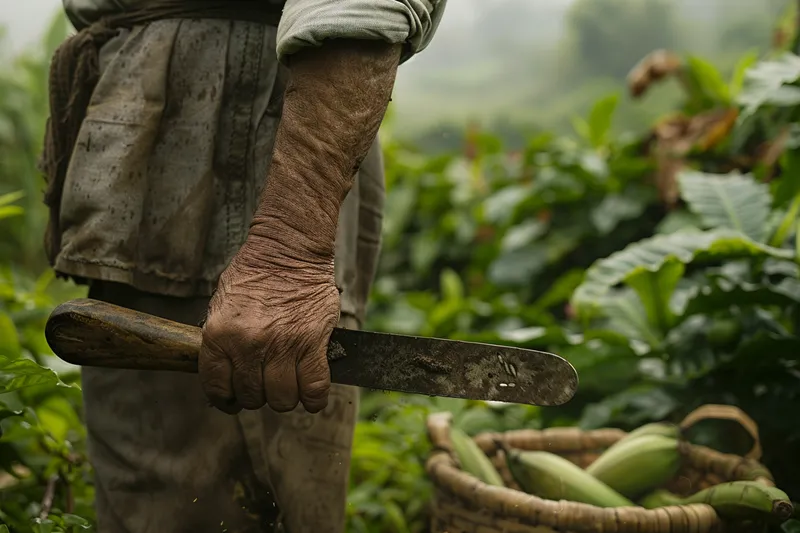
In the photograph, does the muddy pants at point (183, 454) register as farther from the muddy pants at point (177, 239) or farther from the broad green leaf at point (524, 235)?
the broad green leaf at point (524, 235)

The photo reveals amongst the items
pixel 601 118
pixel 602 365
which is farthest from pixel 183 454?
pixel 601 118

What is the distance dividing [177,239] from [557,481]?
1.00 metres

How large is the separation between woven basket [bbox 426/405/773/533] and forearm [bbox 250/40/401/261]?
0.79 meters

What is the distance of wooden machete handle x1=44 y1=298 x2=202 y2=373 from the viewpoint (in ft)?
3.46

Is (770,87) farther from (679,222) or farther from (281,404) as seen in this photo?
(281,404)

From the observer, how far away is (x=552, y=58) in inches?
188

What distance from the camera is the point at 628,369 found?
7.41 ft

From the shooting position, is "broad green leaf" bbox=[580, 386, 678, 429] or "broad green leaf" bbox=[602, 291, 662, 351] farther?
"broad green leaf" bbox=[602, 291, 662, 351]

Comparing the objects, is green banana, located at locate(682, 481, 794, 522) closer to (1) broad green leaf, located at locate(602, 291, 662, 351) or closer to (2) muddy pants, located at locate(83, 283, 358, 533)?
(1) broad green leaf, located at locate(602, 291, 662, 351)

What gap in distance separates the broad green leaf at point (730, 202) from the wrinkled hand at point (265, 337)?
1.51 metres

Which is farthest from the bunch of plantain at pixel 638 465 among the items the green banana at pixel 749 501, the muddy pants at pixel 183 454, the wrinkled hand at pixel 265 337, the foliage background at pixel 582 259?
the wrinkled hand at pixel 265 337

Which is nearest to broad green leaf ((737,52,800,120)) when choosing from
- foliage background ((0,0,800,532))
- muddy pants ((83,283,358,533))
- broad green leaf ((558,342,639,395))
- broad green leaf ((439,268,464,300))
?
foliage background ((0,0,800,532))

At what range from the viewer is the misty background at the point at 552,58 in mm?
4309

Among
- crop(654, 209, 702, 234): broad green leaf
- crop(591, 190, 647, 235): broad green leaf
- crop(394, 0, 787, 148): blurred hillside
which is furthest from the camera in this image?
crop(394, 0, 787, 148): blurred hillside
